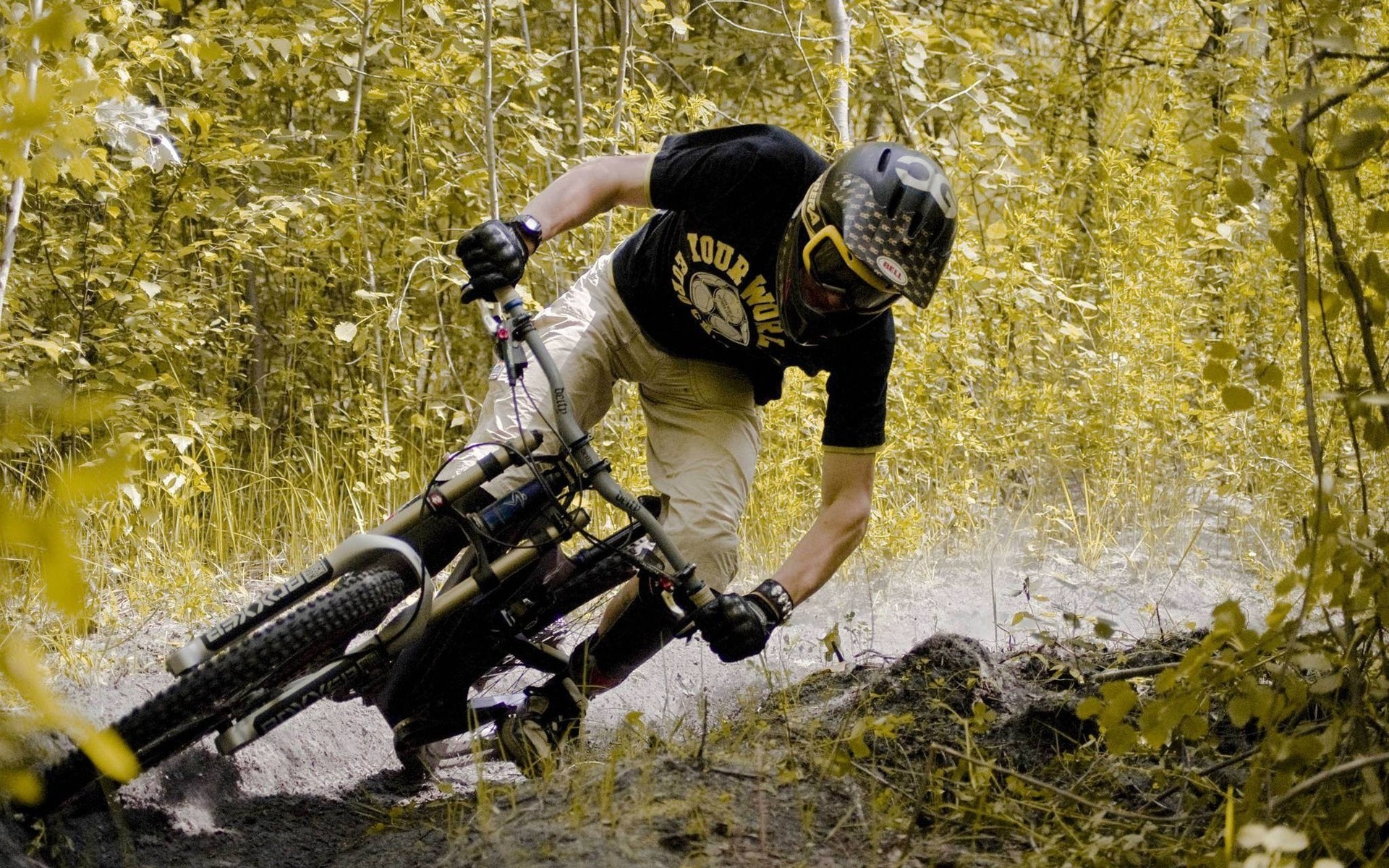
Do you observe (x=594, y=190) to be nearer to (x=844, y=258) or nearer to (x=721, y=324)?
(x=721, y=324)

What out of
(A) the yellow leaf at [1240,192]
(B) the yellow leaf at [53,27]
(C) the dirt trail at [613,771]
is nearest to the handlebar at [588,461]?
(C) the dirt trail at [613,771]

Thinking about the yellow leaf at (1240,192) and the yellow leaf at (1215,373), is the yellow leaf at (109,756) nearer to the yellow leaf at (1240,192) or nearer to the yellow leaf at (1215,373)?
the yellow leaf at (1215,373)

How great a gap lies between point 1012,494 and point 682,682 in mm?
2608

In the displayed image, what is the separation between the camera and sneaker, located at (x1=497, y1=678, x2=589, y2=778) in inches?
135

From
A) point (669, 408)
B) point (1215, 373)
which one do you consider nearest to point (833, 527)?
point (669, 408)

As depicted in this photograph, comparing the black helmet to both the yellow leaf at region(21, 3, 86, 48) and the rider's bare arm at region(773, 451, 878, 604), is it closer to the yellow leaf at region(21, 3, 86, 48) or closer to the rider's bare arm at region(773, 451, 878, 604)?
the rider's bare arm at region(773, 451, 878, 604)

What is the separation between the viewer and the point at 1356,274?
7.48 feet

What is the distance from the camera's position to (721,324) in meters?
3.50

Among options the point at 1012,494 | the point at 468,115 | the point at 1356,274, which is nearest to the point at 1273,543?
the point at 1012,494

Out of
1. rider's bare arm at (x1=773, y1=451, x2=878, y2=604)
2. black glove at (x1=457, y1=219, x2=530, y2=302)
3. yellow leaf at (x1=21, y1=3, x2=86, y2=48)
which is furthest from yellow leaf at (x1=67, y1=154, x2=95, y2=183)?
yellow leaf at (x1=21, y1=3, x2=86, y2=48)

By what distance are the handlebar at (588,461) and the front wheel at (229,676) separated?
548mm

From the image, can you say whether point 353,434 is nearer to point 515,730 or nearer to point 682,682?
point 682,682

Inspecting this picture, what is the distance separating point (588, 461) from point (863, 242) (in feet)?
2.82

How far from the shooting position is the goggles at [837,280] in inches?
116
